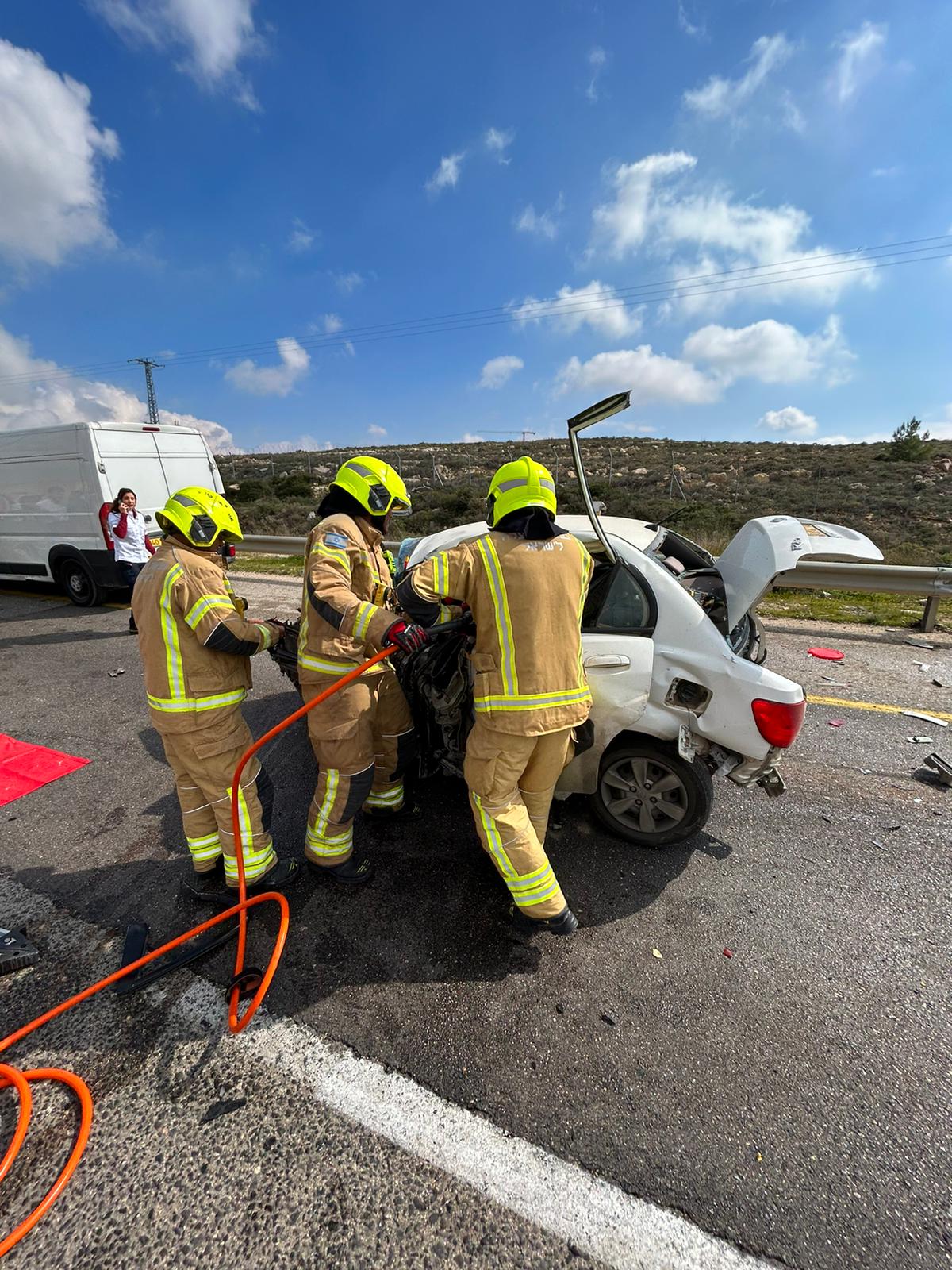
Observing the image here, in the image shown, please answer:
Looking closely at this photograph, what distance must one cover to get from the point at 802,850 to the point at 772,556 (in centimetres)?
154

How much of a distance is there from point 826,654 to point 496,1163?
5.40 metres

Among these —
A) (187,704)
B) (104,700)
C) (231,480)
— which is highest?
(231,480)

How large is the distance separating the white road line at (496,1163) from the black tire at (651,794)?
1518 millimetres

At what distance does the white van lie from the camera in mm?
7039

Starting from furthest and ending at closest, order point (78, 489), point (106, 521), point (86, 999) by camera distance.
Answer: point (78, 489) → point (106, 521) → point (86, 999)

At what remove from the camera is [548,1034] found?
199 cm

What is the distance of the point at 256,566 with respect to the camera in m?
10.4

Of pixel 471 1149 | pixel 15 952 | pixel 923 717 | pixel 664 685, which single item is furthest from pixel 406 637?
pixel 923 717

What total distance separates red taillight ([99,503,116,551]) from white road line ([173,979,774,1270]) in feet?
22.1

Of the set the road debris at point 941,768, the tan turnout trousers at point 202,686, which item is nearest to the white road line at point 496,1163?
the tan turnout trousers at point 202,686

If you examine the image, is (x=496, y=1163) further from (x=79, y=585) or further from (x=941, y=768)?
(x=79, y=585)

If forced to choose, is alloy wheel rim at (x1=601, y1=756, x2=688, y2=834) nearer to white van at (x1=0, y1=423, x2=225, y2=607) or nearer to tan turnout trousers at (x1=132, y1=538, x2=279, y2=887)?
tan turnout trousers at (x1=132, y1=538, x2=279, y2=887)

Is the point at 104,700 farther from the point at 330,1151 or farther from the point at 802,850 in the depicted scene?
the point at 802,850

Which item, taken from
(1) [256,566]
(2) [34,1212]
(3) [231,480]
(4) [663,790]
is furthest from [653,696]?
(3) [231,480]
